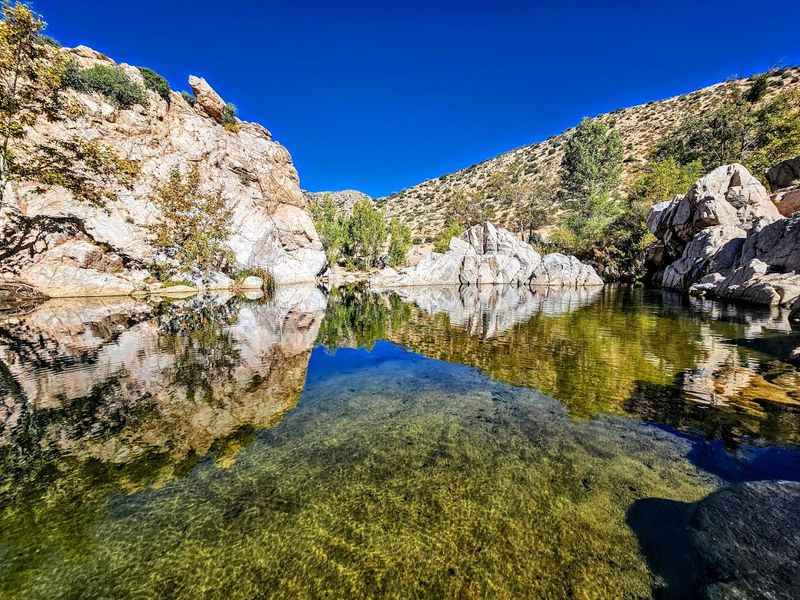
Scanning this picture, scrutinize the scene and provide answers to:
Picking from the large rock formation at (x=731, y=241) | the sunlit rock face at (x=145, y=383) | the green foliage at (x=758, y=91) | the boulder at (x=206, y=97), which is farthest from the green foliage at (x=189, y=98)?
the green foliage at (x=758, y=91)

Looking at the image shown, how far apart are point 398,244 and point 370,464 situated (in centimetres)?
6642

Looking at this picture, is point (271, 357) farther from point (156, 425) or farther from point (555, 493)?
point (555, 493)

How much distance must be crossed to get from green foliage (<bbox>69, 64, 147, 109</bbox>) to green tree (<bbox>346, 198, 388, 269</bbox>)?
3831 centimetres

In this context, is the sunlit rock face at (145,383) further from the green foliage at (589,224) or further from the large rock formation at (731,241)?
the green foliage at (589,224)

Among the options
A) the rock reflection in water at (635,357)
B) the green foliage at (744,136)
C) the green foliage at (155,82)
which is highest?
the green foliage at (155,82)

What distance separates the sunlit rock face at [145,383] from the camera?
6.94m

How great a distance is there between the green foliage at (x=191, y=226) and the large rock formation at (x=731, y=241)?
57.2 m

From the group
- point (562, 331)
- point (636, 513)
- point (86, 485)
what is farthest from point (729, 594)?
point (562, 331)

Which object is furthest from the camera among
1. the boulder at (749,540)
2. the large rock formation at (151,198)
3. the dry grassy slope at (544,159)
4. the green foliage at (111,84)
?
the dry grassy slope at (544,159)

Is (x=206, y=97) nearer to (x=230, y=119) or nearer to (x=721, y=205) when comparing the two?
(x=230, y=119)

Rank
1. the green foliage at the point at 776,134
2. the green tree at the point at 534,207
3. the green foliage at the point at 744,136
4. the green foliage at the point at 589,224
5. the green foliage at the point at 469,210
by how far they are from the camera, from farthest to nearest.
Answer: the green foliage at the point at 469,210
the green tree at the point at 534,207
the green foliage at the point at 589,224
the green foliage at the point at 744,136
the green foliage at the point at 776,134

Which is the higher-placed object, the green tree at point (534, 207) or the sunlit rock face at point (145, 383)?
the green tree at point (534, 207)

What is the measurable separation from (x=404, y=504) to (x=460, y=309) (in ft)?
78.8

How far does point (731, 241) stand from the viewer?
33.1 meters
